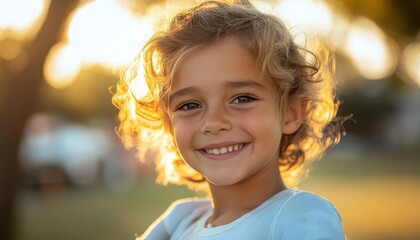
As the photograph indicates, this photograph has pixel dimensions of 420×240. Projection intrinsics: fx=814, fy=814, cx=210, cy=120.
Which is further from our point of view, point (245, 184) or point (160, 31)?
point (160, 31)

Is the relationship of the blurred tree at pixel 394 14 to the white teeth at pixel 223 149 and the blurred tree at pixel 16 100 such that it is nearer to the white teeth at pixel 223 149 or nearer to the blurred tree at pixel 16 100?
the blurred tree at pixel 16 100

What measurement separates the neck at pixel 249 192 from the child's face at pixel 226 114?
0.13 ft

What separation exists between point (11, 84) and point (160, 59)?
6732 millimetres

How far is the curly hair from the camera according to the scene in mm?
2748

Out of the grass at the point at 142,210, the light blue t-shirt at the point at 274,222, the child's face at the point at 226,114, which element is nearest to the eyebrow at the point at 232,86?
the child's face at the point at 226,114

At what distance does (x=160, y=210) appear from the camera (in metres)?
13.9

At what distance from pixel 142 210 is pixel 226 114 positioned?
11.5m

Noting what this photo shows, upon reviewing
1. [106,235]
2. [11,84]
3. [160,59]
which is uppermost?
[11,84]

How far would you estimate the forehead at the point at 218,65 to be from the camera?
2.61 meters

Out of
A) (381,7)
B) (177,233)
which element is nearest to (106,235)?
(381,7)

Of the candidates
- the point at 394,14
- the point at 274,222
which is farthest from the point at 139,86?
the point at 394,14

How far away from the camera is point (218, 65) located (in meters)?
2.61

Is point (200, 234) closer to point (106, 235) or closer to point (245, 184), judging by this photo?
point (245, 184)

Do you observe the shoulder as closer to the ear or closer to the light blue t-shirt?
the light blue t-shirt
